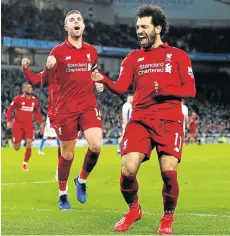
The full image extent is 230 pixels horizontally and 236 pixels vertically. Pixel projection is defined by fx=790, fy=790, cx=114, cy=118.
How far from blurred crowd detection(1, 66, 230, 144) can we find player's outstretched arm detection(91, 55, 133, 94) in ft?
106

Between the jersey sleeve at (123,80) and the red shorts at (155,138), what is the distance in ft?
1.30

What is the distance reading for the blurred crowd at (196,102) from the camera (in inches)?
1968

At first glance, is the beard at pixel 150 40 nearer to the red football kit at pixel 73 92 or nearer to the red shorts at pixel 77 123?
the red football kit at pixel 73 92

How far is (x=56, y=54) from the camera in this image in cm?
1049

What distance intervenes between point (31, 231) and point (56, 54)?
3154mm

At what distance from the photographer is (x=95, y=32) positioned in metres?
59.3

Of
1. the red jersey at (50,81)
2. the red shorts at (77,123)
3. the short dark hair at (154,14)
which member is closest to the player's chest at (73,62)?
the red jersey at (50,81)

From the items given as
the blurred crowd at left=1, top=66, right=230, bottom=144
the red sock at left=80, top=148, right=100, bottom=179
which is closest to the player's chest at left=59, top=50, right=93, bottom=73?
the red sock at left=80, top=148, right=100, bottom=179

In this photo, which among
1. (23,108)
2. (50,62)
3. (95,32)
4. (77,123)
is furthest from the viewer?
(95,32)

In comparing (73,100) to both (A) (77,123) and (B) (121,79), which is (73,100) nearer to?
(A) (77,123)

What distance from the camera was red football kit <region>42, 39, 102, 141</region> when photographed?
34.5 ft

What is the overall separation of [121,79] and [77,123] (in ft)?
9.00

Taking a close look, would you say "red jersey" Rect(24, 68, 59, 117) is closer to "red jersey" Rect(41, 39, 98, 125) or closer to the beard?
"red jersey" Rect(41, 39, 98, 125)

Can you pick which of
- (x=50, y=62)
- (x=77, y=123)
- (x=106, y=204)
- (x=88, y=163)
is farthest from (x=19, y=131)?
(x=50, y=62)
